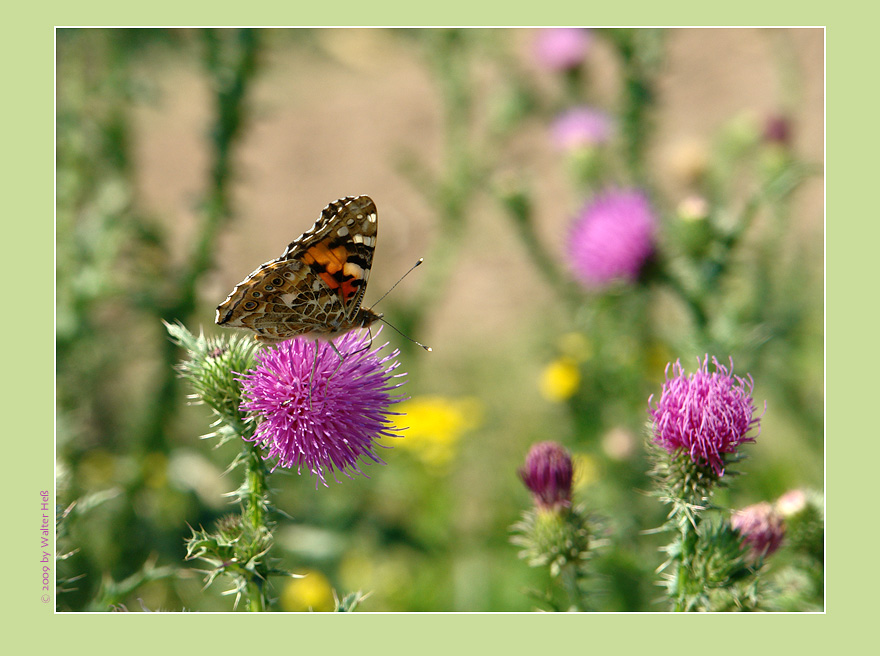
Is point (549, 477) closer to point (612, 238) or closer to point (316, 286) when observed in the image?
point (316, 286)

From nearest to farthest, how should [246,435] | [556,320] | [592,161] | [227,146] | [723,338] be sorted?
[246,435], [723,338], [227,146], [592,161], [556,320]

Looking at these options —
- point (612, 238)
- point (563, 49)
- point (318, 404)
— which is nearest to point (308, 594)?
point (318, 404)

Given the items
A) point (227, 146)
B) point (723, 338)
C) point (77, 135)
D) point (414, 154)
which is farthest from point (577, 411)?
point (414, 154)

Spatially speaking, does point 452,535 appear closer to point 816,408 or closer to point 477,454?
point 477,454

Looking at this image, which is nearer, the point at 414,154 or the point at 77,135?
the point at 77,135

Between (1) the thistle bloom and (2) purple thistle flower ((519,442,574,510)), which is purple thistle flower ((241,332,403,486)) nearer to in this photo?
(2) purple thistle flower ((519,442,574,510))

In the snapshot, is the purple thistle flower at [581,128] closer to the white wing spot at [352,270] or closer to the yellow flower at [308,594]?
the white wing spot at [352,270]

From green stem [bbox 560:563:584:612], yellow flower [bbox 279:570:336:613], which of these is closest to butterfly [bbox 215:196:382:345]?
green stem [bbox 560:563:584:612]
